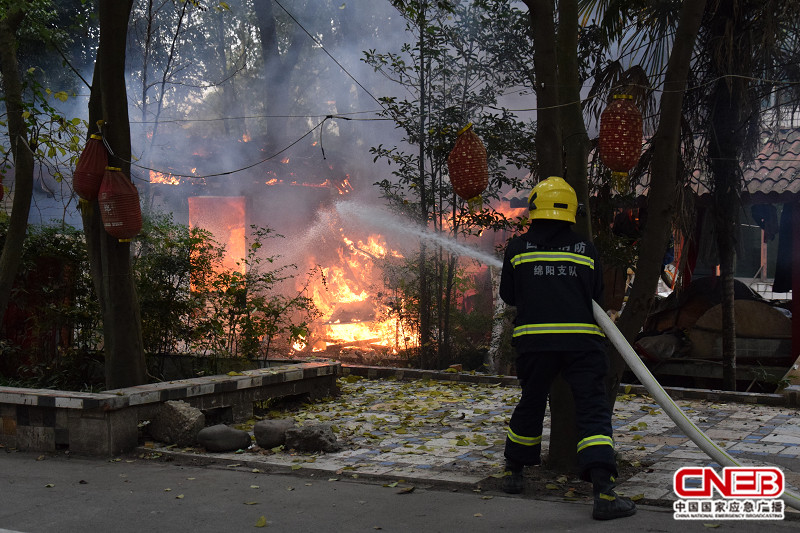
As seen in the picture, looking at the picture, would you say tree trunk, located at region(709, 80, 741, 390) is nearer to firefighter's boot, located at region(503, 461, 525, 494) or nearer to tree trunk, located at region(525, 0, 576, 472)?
tree trunk, located at region(525, 0, 576, 472)

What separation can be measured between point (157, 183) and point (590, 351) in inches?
618

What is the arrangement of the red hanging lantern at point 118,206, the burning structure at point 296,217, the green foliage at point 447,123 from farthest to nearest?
the burning structure at point 296,217
the green foliage at point 447,123
the red hanging lantern at point 118,206

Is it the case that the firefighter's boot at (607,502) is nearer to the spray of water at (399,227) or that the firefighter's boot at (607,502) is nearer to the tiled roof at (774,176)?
the tiled roof at (774,176)

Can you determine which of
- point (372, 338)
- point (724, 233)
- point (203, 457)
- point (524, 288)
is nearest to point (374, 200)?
point (372, 338)

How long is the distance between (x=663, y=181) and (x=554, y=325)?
155 centimetres

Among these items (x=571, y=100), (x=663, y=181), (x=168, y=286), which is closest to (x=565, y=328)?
(x=663, y=181)

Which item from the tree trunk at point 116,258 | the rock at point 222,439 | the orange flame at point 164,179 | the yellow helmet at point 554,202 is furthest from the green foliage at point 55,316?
the orange flame at point 164,179

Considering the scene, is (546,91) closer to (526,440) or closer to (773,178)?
(526,440)

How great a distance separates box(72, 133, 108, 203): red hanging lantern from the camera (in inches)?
297

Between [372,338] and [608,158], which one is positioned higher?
[608,158]

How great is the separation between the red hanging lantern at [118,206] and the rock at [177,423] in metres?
1.67

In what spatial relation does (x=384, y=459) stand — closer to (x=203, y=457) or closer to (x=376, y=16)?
(x=203, y=457)

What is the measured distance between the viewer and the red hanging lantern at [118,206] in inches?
290

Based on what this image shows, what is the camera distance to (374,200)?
18.6m
